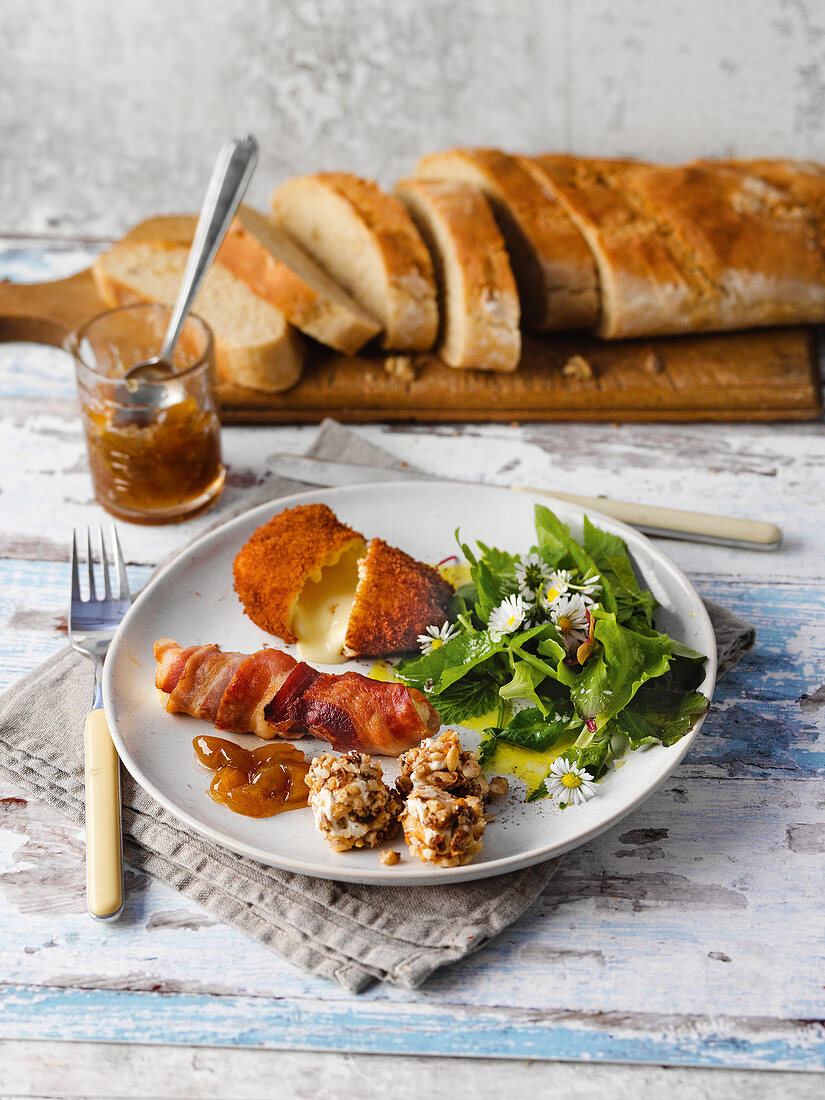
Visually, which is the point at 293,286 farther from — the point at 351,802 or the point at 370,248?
the point at 351,802

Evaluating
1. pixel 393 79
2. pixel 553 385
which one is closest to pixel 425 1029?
pixel 553 385

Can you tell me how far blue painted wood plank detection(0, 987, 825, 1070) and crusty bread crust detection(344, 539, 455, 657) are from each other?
0.72 meters

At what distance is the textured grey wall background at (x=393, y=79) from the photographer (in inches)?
153

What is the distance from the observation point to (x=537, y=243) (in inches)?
126

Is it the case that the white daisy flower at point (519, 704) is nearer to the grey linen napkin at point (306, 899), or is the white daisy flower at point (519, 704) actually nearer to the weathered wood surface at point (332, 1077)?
the grey linen napkin at point (306, 899)

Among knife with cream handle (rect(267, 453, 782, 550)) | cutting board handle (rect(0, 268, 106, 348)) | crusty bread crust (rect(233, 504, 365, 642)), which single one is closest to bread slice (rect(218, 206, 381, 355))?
cutting board handle (rect(0, 268, 106, 348))

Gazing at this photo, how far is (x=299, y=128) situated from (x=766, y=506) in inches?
101

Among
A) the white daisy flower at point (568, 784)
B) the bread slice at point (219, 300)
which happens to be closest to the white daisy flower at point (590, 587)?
the white daisy flower at point (568, 784)

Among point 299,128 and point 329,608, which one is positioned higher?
point 299,128

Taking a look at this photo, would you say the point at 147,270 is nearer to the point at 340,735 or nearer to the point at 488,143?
the point at 488,143

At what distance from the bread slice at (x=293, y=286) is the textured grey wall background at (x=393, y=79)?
44.7 inches

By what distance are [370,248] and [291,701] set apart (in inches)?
70.0

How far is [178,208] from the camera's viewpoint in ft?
14.7

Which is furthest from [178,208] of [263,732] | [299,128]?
[263,732]
